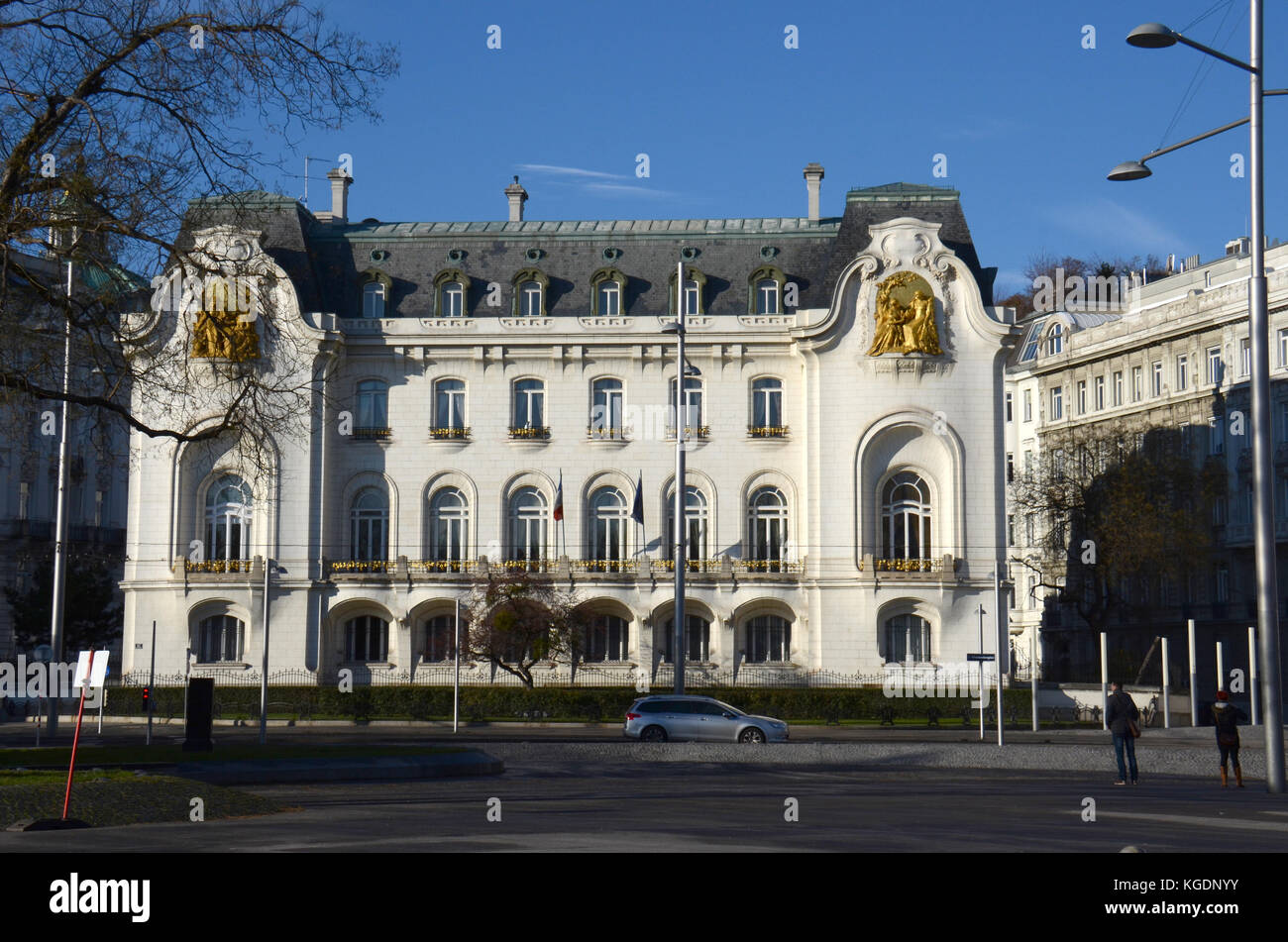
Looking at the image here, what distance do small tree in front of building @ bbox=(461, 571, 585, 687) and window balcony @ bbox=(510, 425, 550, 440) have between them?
5991 millimetres

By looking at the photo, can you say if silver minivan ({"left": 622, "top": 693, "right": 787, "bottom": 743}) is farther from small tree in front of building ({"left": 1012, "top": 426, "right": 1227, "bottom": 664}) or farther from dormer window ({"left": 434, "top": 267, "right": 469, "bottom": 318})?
dormer window ({"left": 434, "top": 267, "right": 469, "bottom": 318})

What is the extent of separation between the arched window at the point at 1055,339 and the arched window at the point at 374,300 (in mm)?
38645

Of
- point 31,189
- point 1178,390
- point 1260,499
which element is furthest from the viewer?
point 1178,390

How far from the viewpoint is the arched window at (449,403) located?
63.2m

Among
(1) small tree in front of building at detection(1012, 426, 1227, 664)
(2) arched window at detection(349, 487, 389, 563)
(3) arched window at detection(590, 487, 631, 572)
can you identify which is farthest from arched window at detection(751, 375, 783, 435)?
(2) arched window at detection(349, 487, 389, 563)

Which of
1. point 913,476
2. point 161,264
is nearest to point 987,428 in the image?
point 913,476

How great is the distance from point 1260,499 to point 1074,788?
6017 mm

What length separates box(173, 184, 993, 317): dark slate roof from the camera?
6212cm

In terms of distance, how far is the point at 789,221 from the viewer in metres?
65.1

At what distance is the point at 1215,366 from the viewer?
70438mm

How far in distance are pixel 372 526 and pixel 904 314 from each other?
2283 cm

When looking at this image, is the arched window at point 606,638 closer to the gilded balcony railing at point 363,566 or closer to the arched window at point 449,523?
the arched window at point 449,523

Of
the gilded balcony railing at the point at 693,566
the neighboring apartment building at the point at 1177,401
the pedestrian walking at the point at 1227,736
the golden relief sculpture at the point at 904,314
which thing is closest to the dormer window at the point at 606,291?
the gilded balcony railing at the point at 693,566
